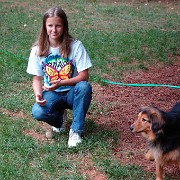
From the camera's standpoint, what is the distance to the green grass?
3771mm

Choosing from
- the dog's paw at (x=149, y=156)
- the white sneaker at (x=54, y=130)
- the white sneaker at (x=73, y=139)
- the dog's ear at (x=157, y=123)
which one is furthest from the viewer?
the white sneaker at (x=54, y=130)

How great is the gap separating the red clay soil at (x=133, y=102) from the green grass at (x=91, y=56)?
13 centimetres

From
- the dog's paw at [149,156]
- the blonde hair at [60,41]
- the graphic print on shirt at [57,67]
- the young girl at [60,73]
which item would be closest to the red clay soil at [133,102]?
the dog's paw at [149,156]

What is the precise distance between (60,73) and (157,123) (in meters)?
1.32

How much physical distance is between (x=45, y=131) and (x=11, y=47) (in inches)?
156

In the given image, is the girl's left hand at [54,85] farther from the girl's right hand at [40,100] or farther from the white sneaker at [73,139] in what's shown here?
the white sneaker at [73,139]

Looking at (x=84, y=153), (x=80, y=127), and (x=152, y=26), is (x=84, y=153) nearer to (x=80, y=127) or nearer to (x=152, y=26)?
(x=80, y=127)

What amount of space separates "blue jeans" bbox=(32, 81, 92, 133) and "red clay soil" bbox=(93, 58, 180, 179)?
492 millimetres

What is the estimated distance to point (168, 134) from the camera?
3365 mm

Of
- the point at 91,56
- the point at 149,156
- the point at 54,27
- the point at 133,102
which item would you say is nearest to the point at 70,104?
the point at 54,27

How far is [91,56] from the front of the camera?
7469 millimetres

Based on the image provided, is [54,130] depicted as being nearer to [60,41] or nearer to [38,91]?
[38,91]

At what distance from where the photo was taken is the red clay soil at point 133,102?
13.3 ft

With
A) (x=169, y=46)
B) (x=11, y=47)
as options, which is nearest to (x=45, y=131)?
(x=11, y=47)
